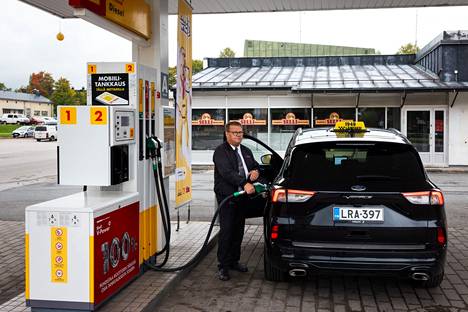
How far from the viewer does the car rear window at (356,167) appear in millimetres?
4879

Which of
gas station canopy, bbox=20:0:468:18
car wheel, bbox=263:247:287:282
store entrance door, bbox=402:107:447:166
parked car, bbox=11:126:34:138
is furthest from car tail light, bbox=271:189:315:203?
parked car, bbox=11:126:34:138

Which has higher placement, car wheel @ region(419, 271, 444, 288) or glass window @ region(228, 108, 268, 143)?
glass window @ region(228, 108, 268, 143)

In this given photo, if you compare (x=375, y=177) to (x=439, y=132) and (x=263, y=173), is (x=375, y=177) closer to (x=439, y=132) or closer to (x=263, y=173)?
(x=263, y=173)

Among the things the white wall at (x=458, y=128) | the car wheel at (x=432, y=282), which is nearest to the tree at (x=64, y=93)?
the white wall at (x=458, y=128)

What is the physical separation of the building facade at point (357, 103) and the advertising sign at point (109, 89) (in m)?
16.6

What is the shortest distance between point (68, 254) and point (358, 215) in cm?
258

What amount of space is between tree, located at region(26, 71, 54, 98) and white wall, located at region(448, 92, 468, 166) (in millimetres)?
116204

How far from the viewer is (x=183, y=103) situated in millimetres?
7293

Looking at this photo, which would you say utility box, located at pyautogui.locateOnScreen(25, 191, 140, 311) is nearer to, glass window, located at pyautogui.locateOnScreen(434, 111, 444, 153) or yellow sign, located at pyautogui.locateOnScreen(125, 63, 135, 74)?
yellow sign, located at pyautogui.locateOnScreen(125, 63, 135, 74)

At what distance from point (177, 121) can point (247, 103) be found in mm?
16506

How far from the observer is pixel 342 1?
392 inches

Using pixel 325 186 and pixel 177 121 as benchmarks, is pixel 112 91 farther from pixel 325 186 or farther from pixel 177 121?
pixel 325 186

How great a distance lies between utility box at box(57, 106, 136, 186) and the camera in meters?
4.90

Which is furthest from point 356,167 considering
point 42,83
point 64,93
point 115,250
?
point 42,83
